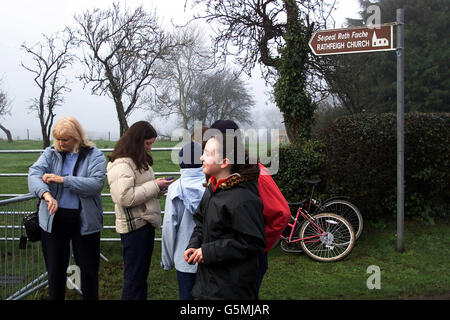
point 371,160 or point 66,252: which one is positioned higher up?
point 371,160

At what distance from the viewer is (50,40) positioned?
16.0 m

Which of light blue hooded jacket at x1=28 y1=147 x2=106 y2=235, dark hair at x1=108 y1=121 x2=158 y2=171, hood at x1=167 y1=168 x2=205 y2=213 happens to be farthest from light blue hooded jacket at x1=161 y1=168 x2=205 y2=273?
light blue hooded jacket at x1=28 y1=147 x2=106 y2=235

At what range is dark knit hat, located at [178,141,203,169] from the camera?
3.06 metres

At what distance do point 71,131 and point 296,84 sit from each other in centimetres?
549

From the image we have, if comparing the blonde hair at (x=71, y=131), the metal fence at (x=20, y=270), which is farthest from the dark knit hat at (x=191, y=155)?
the metal fence at (x=20, y=270)

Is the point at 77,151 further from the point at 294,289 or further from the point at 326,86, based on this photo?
the point at 326,86

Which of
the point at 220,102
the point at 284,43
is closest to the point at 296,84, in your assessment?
the point at 284,43

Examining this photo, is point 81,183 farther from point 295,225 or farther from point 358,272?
point 358,272

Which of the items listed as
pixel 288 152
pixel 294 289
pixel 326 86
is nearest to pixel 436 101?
pixel 326 86

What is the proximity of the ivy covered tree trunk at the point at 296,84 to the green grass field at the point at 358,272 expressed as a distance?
8.70ft

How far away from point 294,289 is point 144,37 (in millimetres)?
14239

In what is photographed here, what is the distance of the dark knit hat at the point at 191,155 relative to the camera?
3.06 meters

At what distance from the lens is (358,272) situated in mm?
5047

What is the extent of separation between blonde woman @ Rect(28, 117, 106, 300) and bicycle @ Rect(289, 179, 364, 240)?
9.68 ft
